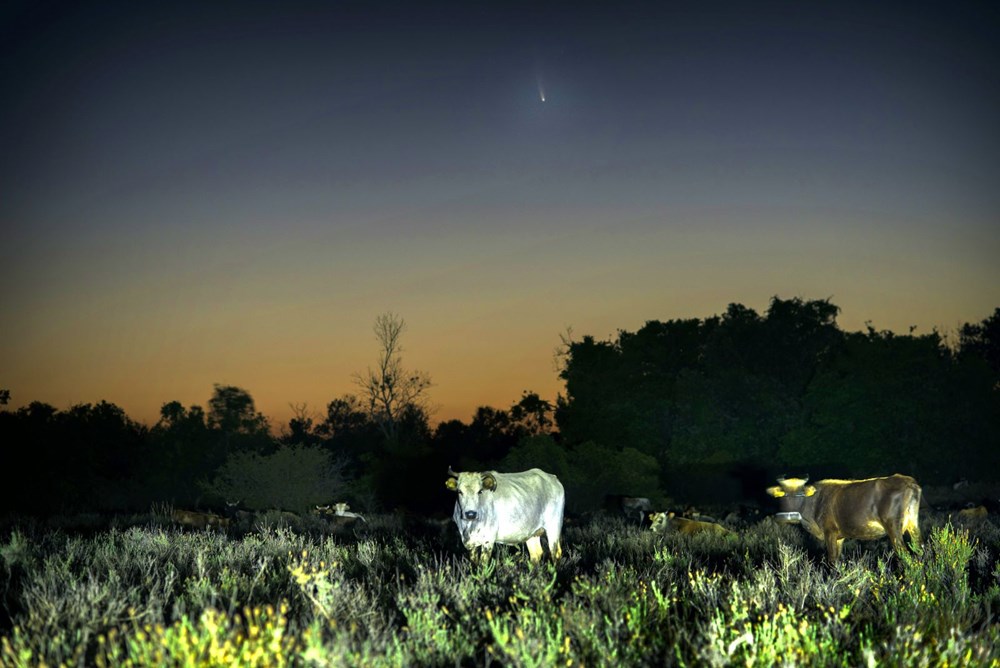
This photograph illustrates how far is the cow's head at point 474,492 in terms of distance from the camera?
37.0 feet

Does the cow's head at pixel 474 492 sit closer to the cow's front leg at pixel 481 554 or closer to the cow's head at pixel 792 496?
the cow's front leg at pixel 481 554

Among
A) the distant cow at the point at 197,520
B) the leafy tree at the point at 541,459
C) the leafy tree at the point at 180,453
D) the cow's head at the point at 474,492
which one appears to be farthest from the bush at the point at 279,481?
the cow's head at the point at 474,492

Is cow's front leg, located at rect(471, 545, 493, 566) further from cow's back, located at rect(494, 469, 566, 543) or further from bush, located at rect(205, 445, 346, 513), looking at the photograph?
bush, located at rect(205, 445, 346, 513)

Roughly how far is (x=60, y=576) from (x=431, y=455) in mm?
33220

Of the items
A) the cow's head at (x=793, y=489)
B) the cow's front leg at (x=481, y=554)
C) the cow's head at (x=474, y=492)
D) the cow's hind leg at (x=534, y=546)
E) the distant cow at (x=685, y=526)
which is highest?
the cow's head at (x=474, y=492)

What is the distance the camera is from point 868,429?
43.2 m

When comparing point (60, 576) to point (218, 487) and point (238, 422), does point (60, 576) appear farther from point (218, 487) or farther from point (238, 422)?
point (238, 422)

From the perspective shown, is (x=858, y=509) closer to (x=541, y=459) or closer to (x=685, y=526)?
(x=685, y=526)

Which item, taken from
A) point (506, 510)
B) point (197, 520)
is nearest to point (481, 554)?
point (506, 510)

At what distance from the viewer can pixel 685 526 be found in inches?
638

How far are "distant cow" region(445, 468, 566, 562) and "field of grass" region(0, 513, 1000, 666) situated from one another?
78 centimetres

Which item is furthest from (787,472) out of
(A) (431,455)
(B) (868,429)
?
(A) (431,455)

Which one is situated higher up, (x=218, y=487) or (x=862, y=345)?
(x=862, y=345)

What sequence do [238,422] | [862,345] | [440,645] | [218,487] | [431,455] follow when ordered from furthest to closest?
[238,422] < [862,345] < [431,455] < [218,487] < [440,645]
